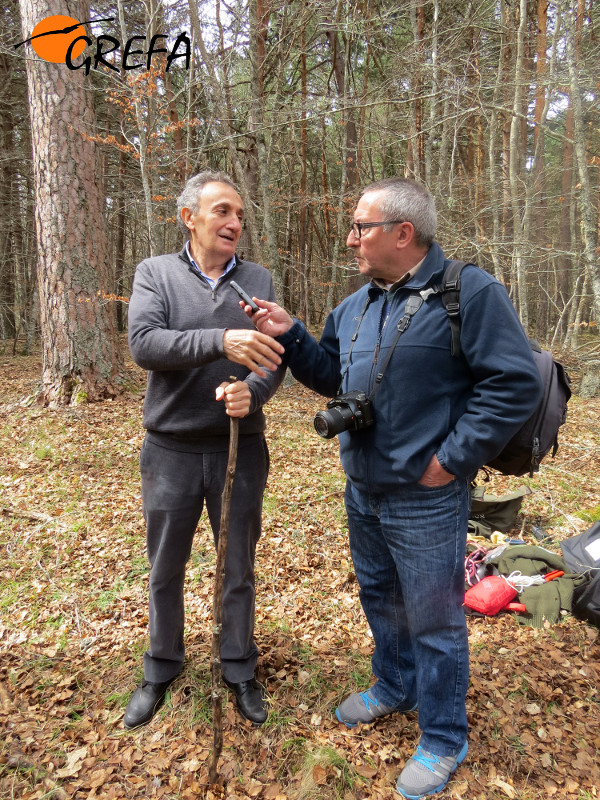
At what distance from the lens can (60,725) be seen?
2.43m

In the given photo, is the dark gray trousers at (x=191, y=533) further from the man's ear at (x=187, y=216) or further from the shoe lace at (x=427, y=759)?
the man's ear at (x=187, y=216)

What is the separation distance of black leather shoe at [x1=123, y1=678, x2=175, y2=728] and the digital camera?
5.34ft

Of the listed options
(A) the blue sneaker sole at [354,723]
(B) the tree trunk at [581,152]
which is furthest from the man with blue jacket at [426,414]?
(B) the tree trunk at [581,152]

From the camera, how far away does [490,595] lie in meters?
3.48

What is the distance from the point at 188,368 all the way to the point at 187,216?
756 millimetres

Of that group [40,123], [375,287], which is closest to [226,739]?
[375,287]

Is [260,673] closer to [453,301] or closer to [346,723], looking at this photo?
[346,723]

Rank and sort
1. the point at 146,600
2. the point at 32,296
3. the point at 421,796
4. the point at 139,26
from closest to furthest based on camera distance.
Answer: the point at 421,796
the point at 146,600
the point at 139,26
the point at 32,296

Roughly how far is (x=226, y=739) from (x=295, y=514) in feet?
8.44

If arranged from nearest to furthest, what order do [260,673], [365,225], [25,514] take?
1. [365,225]
2. [260,673]
3. [25,514]

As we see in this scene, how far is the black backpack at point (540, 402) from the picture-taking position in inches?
75.2

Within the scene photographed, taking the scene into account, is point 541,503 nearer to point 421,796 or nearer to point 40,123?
point 421,796

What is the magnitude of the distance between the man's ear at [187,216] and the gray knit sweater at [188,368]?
0.48 feet

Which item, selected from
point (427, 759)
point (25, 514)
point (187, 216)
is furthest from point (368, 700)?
point (25, 514)
